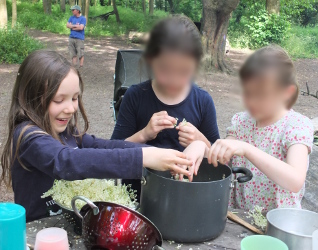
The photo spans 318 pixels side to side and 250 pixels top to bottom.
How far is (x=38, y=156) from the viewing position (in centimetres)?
139

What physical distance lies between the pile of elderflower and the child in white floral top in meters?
0.40

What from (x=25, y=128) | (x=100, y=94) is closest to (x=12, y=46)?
(x=100, y=94)

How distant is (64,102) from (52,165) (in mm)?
378

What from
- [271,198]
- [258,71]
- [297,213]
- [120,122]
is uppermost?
[258,71]

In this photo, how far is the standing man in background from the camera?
27.8 feet

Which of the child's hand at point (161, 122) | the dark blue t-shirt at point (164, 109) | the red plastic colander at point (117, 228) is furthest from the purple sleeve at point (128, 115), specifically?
the red plastic colander at point (117, 228)

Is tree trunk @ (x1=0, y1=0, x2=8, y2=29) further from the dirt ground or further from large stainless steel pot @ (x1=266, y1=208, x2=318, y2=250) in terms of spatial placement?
large stainless steel pot @ (x1=266, y1=208, x2=318, y2=250)

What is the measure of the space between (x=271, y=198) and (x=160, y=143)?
2.04ft

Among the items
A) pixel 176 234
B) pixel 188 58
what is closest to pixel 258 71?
pixel 188 58

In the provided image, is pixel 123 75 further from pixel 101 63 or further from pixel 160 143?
pixel 101 63

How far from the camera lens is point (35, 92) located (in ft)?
5.44

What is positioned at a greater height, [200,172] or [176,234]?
[200,172]

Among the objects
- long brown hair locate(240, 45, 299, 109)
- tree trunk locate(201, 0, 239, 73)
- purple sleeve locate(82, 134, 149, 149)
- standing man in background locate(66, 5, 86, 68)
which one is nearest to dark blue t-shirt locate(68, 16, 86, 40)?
standing man in background locate(66, 5, 86, 68)

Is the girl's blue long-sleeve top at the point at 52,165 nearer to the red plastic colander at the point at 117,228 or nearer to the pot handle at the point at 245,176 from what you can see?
the red plastic colander at the point at 117,228
